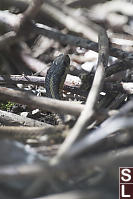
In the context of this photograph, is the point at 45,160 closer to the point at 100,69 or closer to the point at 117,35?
the point at 100,69

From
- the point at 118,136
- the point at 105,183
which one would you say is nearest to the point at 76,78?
the point at 118,136

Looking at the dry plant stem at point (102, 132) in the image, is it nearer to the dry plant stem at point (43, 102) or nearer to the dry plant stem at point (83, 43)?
the dry plant stem at point (43, 102)

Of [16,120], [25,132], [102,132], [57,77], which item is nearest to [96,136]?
[102,132]

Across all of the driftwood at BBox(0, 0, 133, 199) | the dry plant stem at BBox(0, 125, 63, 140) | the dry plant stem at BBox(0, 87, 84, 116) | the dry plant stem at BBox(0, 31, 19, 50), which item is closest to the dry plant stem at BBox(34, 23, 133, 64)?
the driftwood at BBox(0, 0, 133, 199)

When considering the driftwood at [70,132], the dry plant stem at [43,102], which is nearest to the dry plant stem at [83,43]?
the driftwood at [70,132]

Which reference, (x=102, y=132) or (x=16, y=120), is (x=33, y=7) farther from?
(x=102, y=132)

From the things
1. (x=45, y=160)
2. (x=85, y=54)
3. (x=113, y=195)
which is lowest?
(x=113, y=195)

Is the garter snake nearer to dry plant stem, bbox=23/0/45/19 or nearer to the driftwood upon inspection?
the driftwood
